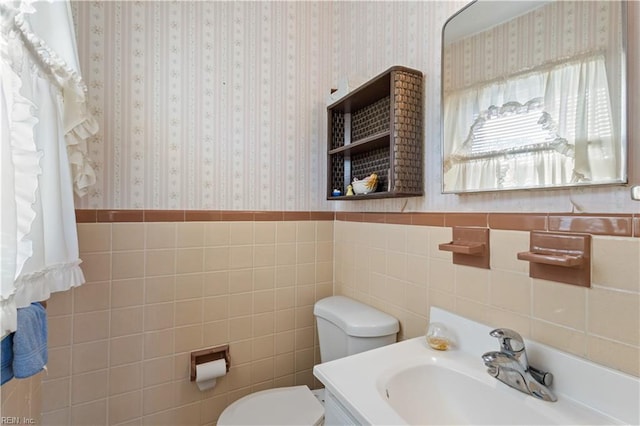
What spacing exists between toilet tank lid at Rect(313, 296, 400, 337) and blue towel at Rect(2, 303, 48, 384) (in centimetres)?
94

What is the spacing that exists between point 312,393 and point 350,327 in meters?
0.39

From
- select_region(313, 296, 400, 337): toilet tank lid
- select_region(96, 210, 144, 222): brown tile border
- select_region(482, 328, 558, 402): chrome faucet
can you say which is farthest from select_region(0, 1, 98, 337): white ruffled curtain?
select_region(482, 328, 558, 402): chrome faucet

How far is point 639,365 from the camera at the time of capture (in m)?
0.64

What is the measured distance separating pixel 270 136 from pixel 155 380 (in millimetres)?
1220

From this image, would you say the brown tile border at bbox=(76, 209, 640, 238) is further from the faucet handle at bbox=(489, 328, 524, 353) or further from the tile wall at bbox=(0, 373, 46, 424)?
the tile wall at bbox=(0, 373, 46, 424)

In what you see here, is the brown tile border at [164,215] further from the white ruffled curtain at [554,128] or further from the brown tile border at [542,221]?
the white ruffled curtain at [554,128]

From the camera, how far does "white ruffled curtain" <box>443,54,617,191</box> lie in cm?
69

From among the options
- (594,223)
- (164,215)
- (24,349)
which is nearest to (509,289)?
(594,223)

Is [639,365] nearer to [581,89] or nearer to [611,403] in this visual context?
[611,403]

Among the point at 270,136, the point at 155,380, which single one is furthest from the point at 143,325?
the point at 270,136

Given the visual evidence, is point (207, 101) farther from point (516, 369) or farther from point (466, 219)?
point (516, 369)

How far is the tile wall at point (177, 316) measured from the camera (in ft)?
3.90

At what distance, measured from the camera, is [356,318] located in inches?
50.4

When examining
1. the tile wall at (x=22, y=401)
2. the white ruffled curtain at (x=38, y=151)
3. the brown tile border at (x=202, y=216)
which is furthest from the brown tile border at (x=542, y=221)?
the tile wall at (x=22, y=401)
